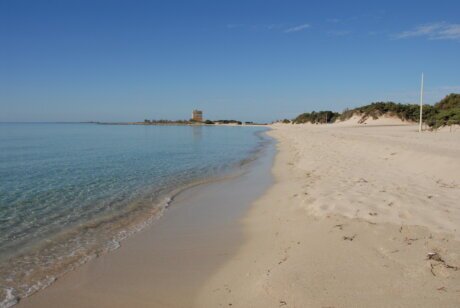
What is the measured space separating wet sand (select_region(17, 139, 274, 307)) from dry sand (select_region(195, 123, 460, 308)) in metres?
0.28

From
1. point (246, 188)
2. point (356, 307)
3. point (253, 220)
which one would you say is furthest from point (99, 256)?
point (246, 188)

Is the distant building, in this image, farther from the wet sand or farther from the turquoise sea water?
the wet sand

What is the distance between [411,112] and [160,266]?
57.9 metres

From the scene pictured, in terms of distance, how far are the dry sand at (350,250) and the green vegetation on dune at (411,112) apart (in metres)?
25.8

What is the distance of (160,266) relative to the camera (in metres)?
4.57

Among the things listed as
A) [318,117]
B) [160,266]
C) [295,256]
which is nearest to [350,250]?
[295,256]

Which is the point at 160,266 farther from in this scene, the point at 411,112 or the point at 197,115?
the point at 197,115

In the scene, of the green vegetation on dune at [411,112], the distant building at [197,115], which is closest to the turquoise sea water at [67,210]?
the green vegetation on dune at [411,112]

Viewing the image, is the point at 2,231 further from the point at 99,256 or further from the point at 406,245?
the point at 406,245

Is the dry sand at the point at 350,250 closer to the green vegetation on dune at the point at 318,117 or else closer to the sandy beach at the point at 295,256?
the sandy beach at the point at 295,256

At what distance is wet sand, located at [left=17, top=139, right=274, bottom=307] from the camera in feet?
12.3

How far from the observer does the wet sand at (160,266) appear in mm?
3736

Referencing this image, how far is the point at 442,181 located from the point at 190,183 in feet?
24.3

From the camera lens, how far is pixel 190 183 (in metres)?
11.3
